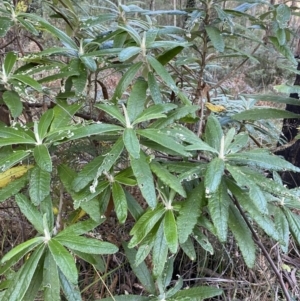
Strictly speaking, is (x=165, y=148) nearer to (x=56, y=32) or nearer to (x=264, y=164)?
(x=264, y=164)

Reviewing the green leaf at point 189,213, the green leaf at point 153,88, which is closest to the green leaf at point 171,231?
the green leaf at point 189,213

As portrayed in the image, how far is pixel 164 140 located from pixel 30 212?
0.34 metres

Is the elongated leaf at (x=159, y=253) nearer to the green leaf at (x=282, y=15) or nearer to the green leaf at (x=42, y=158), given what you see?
the green leaf at (x=42, y=158)

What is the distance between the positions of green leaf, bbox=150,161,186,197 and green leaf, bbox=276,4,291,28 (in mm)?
677

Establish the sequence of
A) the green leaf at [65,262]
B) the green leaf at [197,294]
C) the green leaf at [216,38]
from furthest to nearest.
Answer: the green leaf at [216,38], the green leaf at [197,294], the green leaf at [65,262]

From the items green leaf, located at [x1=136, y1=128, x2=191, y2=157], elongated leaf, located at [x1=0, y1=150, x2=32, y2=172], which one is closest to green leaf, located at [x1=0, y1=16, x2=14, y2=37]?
elongated leaf, located at [x1=0, y1=150, x2=32, y2=172]

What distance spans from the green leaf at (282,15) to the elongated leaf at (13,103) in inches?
32.9

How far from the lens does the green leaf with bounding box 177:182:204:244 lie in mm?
726

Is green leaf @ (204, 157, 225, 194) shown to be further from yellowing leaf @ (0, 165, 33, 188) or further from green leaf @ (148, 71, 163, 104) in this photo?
yellowing leaf @ (0, 165, 33, 188)

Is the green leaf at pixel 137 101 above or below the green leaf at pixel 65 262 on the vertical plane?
above

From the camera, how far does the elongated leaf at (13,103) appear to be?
2.70ft

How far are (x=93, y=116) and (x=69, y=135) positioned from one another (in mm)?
502

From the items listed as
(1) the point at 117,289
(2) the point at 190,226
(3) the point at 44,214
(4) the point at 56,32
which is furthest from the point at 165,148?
(1) the point at 117,289

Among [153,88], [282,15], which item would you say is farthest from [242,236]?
[282,15]
